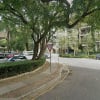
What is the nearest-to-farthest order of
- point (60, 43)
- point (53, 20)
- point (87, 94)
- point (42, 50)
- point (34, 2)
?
point (87, 94), point (34, 2), point (53, 20), point (42, 50), point (60, 43)

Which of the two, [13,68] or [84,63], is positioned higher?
[13,68]

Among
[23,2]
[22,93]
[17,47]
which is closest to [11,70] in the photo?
[23,2]

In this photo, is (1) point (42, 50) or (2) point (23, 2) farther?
(1) point (42, 50)

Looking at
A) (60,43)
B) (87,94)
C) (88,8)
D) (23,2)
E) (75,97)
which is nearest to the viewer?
(75,97)

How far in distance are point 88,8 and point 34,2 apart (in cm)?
409

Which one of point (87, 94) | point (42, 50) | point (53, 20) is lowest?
point (87, 94)

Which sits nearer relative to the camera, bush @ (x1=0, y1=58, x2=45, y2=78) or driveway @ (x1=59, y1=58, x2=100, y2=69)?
bush @ (x1=0, y1=58, x2=45, y2=78)

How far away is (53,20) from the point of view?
67.4 ft

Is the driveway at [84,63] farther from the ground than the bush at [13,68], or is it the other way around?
the bush at [13,68]

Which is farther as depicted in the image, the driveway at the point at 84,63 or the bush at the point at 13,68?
the driveway at the point at 84,63

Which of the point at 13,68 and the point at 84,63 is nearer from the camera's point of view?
the point at 13,68

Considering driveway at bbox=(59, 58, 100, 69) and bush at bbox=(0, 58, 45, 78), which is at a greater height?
bush at bbox=(0, 58, 45, 78)

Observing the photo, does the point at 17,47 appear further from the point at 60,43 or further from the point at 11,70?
the point at 11,70

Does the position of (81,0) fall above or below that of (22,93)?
above
